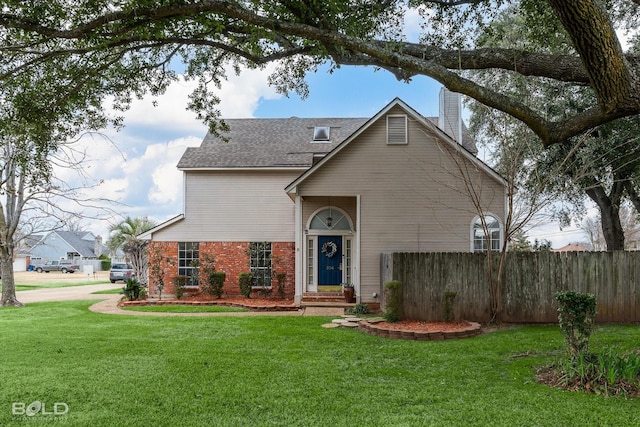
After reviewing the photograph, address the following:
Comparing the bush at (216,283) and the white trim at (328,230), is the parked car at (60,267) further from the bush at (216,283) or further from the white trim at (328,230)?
the white trim at (328,230)

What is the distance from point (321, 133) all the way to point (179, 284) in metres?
8.93

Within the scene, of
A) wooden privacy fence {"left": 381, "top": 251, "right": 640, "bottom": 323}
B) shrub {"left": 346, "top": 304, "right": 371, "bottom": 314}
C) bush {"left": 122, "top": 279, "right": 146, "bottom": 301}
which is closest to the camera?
wooden privacy fence {"left": 381, "top": 251, "right": 640, "bottom": 323}

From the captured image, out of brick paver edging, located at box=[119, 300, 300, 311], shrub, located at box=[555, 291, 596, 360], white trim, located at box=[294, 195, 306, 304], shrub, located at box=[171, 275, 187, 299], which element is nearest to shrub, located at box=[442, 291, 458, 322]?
shrub, located at box=[555, 291, 596, 360]

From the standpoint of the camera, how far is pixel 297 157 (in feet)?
64.5

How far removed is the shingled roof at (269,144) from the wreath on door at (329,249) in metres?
3.79

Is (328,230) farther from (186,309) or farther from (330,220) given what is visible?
(186,309)

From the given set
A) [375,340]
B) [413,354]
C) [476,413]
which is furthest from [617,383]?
[375,340]

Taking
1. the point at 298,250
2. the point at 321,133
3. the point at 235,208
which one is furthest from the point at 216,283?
the point at 321,133

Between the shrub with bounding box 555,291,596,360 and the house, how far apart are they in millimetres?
5214

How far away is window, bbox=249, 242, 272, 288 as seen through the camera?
18688 millimetres

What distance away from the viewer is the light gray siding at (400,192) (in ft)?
50.2

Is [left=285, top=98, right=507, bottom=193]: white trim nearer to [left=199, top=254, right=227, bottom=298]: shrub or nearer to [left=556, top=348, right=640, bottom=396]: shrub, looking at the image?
[left=199, top=254, right=227, bottom=298]: shrub

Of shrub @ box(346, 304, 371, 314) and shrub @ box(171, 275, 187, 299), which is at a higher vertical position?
shrub @ box(171, 275, 187, 299)

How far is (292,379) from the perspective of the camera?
670 centimetres
